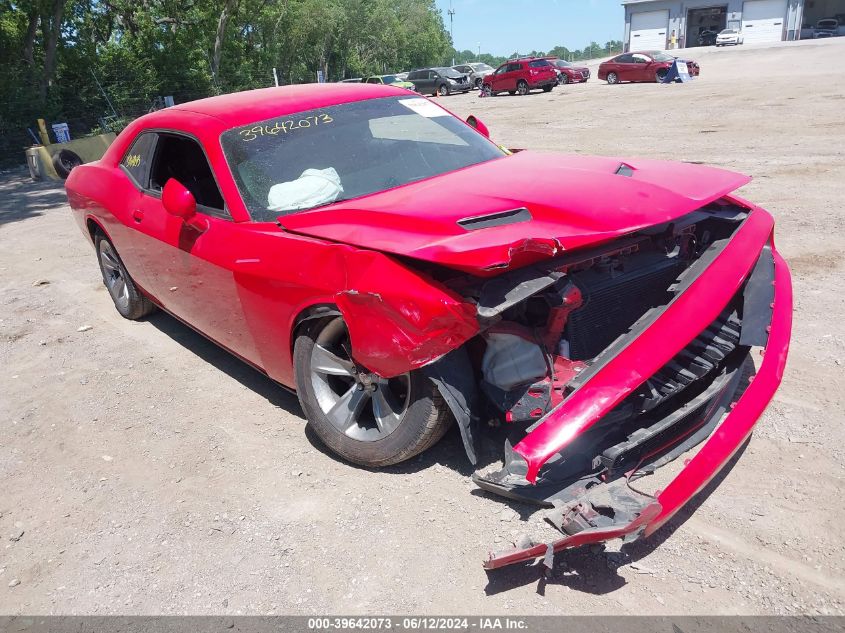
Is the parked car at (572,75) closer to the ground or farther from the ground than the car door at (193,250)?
closer to the ground

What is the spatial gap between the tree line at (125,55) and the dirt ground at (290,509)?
1537cm

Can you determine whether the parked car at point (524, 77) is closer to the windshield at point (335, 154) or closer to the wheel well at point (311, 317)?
the windshield at point (335, 154)

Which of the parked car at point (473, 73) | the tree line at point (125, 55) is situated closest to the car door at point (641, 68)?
the parked car at point (473, 73)

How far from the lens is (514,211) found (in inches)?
108

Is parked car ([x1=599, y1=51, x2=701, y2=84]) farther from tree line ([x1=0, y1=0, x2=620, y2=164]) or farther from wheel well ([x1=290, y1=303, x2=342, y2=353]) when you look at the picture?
wheel well ([x1=290, y1=303, x2=342, y2=353])

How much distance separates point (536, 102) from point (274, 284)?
21987mm

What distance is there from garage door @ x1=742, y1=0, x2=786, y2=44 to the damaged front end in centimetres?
6212

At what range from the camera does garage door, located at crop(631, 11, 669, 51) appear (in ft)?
194

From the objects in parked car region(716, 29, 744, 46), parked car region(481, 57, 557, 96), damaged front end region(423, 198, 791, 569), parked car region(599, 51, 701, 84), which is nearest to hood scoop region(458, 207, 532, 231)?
damaged front end region(423, 198, 791, 569)

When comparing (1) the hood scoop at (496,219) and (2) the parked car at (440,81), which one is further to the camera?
(2) the parked car at (440,81)

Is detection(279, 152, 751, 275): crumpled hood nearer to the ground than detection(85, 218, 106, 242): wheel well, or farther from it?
farther from it

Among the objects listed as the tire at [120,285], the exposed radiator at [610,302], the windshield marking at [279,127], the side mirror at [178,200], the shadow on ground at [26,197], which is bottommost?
the shadow on ground at [26,197]

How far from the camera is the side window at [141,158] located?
4.36 metres

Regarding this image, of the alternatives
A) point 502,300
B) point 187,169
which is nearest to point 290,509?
point 502,300
